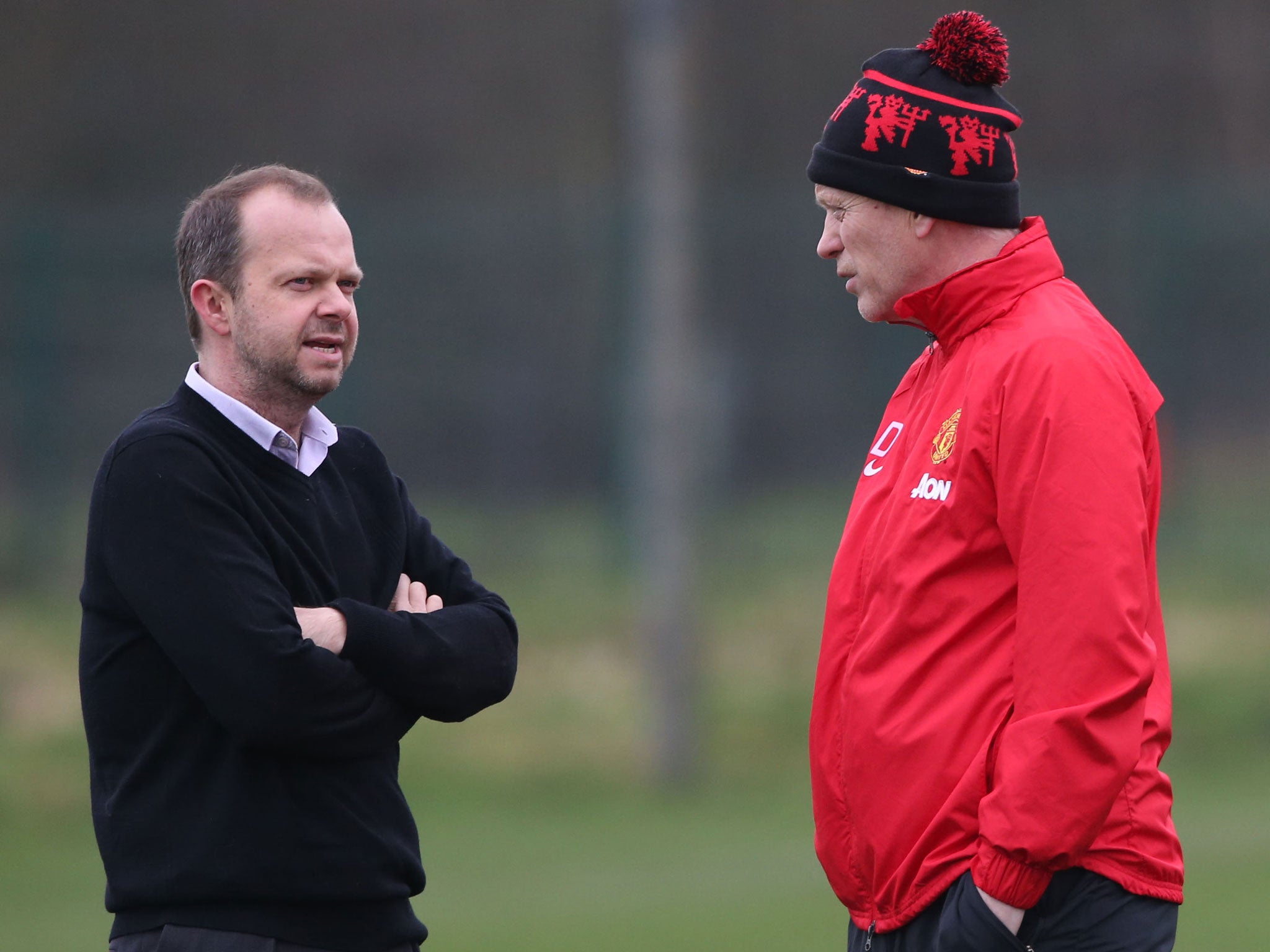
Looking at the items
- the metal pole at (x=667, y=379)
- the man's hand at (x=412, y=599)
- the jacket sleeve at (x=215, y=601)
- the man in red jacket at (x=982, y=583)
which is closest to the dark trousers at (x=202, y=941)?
the jacket sleeve at (x=215, y=601)

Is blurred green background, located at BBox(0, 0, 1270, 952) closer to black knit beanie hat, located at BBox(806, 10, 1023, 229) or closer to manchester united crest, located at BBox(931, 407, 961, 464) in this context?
manchester united crest, located at BBox(931, 407, 961, 464)

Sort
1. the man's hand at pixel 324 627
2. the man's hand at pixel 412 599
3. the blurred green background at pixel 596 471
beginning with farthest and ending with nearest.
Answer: the blurred green background at pixel 596 471, the man's hand at pixel 412 599, the man's hand at pixel 324 627

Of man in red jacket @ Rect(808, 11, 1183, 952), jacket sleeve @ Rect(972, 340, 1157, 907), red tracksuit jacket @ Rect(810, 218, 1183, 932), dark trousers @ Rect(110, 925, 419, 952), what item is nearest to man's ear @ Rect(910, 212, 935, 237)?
man in red jacket @ Rect(808, 11, 1183, 952)

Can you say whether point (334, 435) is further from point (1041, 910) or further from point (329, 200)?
point (1041, 910)

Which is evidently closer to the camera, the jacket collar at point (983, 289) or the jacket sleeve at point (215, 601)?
the jacket sleeve at point (215, 601)

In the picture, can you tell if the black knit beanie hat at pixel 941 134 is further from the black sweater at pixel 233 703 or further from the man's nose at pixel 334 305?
the black sweater at pixel 233 703

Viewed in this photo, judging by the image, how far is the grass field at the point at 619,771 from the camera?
279 inches

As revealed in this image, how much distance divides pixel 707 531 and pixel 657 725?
2813 mm

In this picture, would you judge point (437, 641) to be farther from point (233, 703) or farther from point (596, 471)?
point (596, 471)

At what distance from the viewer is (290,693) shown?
2.85 m

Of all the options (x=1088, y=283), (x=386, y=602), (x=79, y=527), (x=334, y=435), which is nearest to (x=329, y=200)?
(x=334, y=435)

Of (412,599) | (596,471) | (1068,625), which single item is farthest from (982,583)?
(596,471)

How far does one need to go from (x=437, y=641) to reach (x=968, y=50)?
1425mm

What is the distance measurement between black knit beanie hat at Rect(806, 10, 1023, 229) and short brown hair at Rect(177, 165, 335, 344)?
3.23ft
